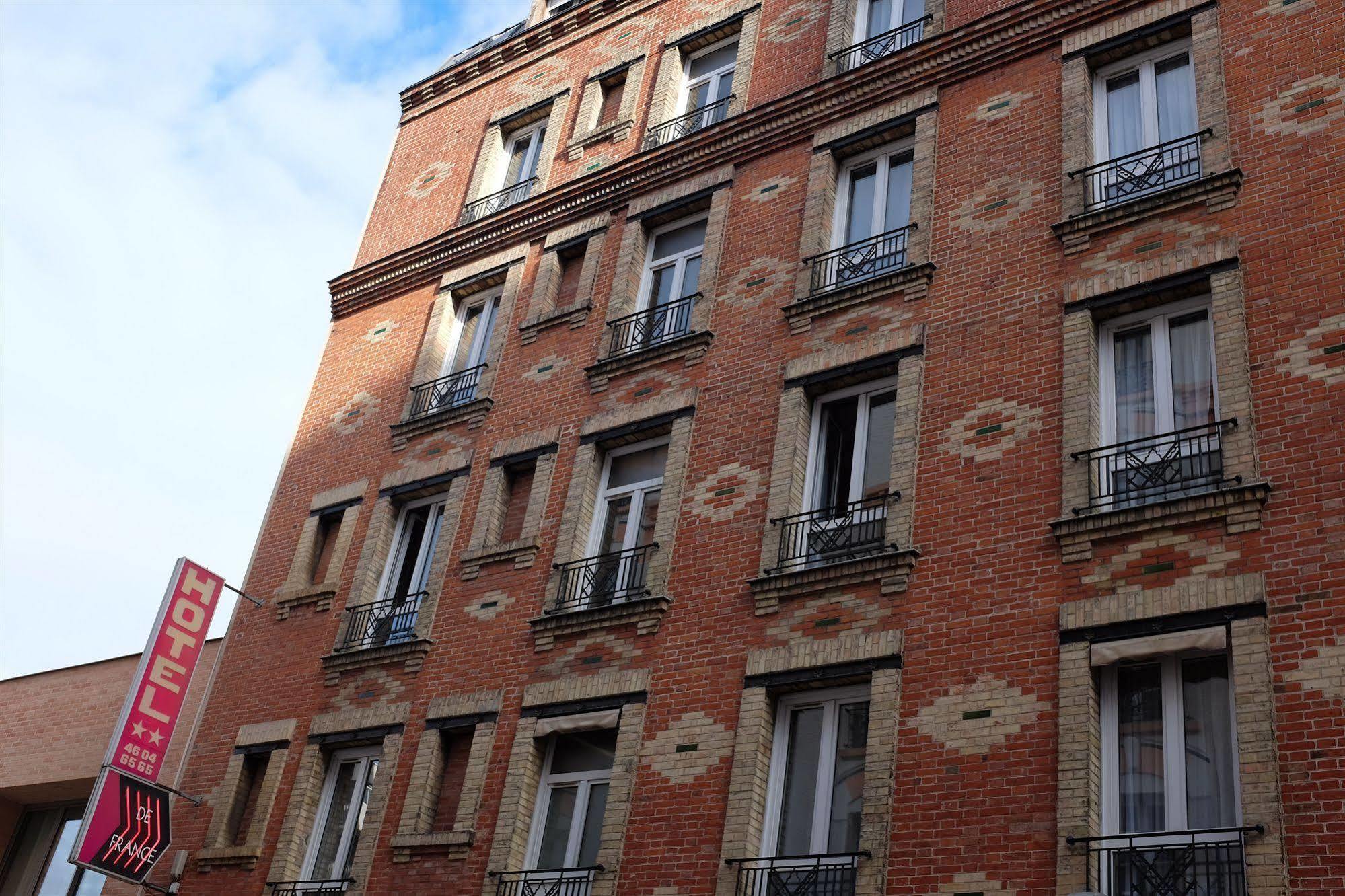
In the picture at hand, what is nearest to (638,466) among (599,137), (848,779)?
(848,779)

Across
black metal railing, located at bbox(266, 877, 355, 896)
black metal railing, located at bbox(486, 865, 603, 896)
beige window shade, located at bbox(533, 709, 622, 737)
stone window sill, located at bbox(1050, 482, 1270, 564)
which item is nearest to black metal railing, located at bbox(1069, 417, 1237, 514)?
A: stone window sill, located at bbox(1050, 482, 1270, 564)

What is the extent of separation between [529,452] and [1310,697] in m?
10.3

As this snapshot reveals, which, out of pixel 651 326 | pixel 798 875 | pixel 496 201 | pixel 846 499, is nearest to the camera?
pixel 798 875

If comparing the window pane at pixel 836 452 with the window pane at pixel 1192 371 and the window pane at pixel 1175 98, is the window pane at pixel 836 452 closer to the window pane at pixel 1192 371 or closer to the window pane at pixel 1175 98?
the window pane at pixel 1192 371

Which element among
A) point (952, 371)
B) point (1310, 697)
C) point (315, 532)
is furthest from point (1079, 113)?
point (315, 532)

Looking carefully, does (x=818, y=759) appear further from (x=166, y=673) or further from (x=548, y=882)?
(x=166, y=673)

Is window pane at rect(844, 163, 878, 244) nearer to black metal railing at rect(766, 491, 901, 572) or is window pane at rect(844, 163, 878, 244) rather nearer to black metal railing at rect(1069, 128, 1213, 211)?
black metal railing at rect(1069, 128, 1213, 211)

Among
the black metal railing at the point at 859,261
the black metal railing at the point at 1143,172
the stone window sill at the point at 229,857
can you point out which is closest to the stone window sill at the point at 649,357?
the black metal railing at the point at 859,261

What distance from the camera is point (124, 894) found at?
59.8 feet

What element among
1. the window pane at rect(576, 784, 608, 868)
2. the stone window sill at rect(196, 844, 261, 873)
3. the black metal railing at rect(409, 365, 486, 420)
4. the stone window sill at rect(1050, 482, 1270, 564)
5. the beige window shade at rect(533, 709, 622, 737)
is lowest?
the stone window sill at rect(196, 844, 261, 873)

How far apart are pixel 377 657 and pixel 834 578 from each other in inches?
264

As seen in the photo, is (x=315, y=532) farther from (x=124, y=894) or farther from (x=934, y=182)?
(x=934, y=182)

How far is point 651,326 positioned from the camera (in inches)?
718

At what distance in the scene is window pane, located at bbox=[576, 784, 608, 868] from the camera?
14.4 metres
